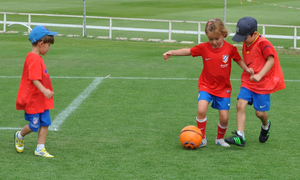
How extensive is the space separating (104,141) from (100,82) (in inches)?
166

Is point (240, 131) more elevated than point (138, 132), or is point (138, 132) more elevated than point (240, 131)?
point (240, 131)

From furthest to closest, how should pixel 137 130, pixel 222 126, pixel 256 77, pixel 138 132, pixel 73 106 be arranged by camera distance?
pixel 73 106 < pixel 137 130 < pixel 138 132 < pixel 222 126 < pixel 256 77

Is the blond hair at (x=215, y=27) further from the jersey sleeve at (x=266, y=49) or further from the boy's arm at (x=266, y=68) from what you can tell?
the boy's arm at (x=266, y=68)

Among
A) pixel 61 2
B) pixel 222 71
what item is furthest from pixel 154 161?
pixel 61 2

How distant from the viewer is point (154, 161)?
16.1ft

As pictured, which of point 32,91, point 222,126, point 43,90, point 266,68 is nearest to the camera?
point 43,90

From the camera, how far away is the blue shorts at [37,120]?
16.3ft

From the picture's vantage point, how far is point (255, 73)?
552 cm

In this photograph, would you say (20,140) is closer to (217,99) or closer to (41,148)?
(41,148)

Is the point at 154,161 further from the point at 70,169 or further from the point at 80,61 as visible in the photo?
the point at 80,61

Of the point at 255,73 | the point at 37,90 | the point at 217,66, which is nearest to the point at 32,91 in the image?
the point at 37,90

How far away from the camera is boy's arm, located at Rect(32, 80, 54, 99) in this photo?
4680mm

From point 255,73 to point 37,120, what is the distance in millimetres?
2664

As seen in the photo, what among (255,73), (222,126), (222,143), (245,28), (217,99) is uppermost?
(245,28)
